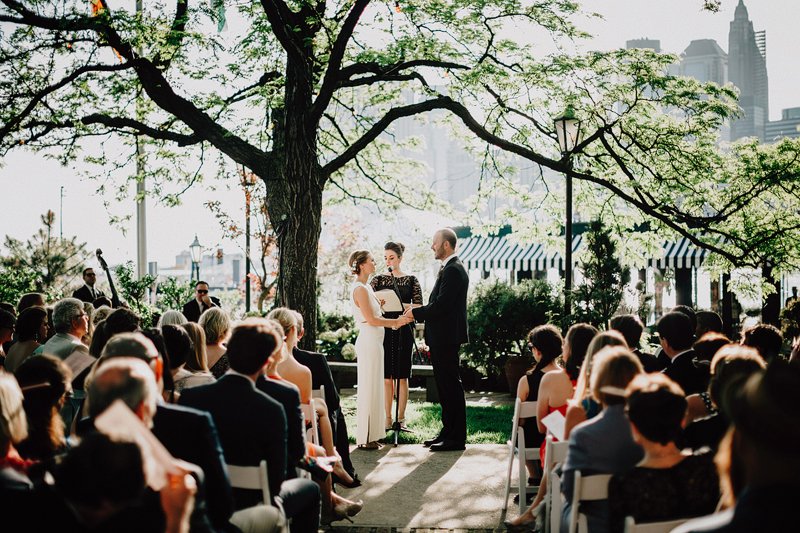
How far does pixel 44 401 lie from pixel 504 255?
27.1m

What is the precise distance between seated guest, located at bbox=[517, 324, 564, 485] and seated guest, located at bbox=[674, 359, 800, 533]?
11.7 ft

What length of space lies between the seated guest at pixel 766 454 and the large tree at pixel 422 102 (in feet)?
27.5

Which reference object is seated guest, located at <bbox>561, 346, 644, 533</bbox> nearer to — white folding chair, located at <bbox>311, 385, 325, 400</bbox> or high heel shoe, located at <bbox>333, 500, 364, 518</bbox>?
high heel shoe, located at <bbox>333, 500, 364, 518</bbox>

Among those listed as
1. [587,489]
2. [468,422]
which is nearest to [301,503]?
[587,489]

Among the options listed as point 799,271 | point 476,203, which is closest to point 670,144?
point 799,271

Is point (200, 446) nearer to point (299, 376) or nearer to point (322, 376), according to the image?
point (299, 376)

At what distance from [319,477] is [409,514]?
94 cm

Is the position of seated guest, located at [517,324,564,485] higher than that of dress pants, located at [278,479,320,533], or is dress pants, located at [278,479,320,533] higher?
seated guest, located at [517,324,564,485]

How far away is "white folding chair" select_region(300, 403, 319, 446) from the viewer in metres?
5.54

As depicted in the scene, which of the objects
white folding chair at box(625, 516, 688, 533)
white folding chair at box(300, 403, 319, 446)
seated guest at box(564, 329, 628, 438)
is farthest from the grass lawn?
white folding chair at box(625, 516, 688, 533)

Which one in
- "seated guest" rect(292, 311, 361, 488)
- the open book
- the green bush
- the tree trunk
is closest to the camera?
"seated guest" rect(292, 311, 361, 488)

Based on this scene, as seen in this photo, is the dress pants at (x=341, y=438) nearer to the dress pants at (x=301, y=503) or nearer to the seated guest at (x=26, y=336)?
the dress pants at (x=301, y=503)

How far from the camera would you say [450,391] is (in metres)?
8.34

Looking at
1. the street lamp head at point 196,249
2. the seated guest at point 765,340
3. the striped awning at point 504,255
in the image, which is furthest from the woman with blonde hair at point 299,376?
the street lamp head at point 196,249
